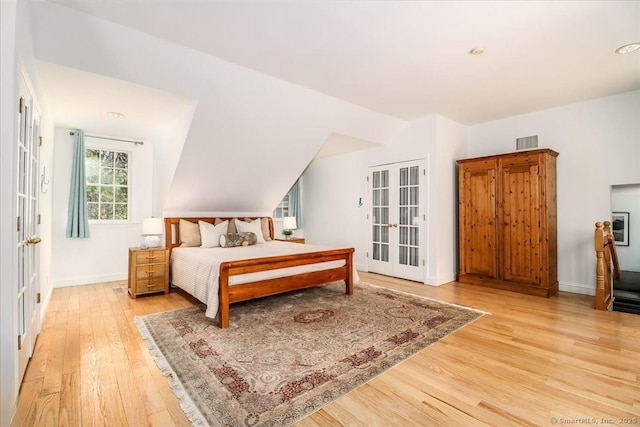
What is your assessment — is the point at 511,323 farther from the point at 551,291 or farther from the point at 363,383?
the point at 363,383

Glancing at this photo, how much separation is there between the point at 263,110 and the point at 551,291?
4484mm

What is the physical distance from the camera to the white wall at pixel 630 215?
409 cm

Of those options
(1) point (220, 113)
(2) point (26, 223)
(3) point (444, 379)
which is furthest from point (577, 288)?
(2) point (26, 223)

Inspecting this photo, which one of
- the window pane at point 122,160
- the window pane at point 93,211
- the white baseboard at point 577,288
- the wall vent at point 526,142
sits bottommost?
the white baseboard at point 577,288

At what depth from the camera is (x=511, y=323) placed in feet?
10.1

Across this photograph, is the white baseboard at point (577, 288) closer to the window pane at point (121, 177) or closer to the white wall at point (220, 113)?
the white wall at point (220, 113)

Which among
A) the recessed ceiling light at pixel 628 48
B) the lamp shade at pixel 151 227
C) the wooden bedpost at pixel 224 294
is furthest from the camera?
the lamp shade at pixel 151 227

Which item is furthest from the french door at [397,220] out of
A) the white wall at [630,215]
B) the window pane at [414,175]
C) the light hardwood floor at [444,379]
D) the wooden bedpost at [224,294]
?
the wooden bedpost at [224,294]

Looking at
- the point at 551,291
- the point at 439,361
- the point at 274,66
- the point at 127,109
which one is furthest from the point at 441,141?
the point at 127,109

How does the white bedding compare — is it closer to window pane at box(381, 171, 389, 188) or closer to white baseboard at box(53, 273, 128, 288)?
white baseboard at box(53, 273, 128, 288)

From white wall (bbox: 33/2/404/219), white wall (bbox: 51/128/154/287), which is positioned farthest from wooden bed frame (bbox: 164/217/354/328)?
white wall (bbox: 33/2/404/219)

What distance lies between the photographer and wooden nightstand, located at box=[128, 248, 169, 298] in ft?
12.9

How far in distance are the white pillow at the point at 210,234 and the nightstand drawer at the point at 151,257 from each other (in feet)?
1.79

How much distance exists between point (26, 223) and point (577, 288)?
6151 millimetres
